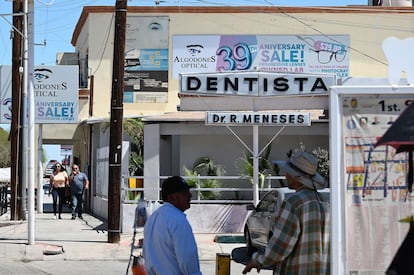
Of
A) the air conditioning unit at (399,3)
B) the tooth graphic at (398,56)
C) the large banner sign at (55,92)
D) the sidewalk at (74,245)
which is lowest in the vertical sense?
the sidewalk at (74,245)

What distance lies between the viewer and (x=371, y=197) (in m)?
5.18

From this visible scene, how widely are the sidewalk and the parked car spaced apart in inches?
23.8

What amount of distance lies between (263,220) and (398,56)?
7940 mm

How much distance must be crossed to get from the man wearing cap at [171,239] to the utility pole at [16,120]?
51.6 feet

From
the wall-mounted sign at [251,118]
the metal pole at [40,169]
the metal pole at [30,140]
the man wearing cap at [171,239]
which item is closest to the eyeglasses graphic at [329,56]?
the wall-mounted sign at [251,118]

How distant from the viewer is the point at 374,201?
17.0 ft

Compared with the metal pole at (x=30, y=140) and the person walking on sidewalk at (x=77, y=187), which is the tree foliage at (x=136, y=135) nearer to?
the person walking on sidewalk at (x=77, y=187)

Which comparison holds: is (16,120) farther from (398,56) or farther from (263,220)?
(398,56)

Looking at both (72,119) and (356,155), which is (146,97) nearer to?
(72,119)

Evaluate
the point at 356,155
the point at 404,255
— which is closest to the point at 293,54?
the point at 356,155

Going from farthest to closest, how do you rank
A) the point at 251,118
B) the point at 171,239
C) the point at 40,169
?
the point at 40,169 → the point at 251,118 → the point at 171,239

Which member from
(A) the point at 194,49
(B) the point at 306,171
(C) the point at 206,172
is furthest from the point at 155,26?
(B) the point at 306,171

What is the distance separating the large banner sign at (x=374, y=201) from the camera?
203 inches

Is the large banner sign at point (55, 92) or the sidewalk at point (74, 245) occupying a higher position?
the large banner sign at point (55, 92)
